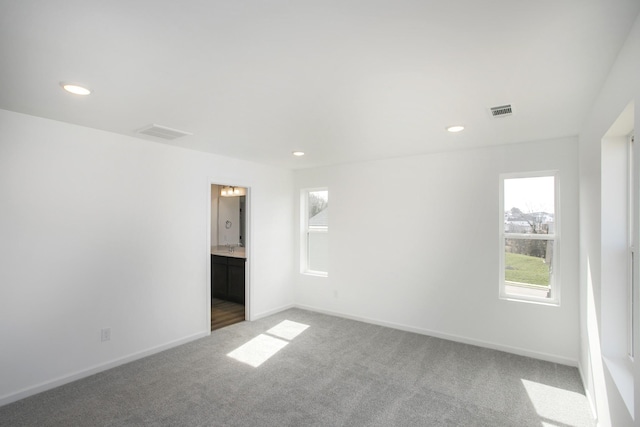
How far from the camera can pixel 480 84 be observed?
214 cm

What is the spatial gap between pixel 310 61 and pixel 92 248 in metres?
2.86

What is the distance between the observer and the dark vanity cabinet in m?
5.66

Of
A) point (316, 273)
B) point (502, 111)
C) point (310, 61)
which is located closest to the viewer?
point (310, 61)

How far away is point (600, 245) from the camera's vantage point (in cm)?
219

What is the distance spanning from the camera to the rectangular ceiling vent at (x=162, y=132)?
3.12 metres

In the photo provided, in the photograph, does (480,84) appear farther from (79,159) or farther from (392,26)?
(79,159)

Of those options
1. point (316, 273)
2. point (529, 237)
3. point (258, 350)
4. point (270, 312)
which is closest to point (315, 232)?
point (316, 273)

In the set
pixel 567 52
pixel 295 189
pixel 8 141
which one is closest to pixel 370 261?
pixel 295 189

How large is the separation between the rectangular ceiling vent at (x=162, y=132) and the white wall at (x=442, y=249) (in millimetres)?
2524

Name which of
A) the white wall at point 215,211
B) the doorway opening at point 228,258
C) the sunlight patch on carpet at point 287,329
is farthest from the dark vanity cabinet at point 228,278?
the sunlight patch on carpet at point 287,329

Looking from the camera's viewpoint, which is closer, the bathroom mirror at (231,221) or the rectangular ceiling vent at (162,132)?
the rectangular ceiling vent at (162,132)

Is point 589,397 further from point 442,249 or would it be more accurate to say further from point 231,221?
point 231,221

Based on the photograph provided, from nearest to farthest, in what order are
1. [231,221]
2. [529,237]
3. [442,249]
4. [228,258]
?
[529,237]
[442,249]
[228,258]
[231,221]

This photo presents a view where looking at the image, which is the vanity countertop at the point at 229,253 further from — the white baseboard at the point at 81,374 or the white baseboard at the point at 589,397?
the white baseboard at the point at 589,397
